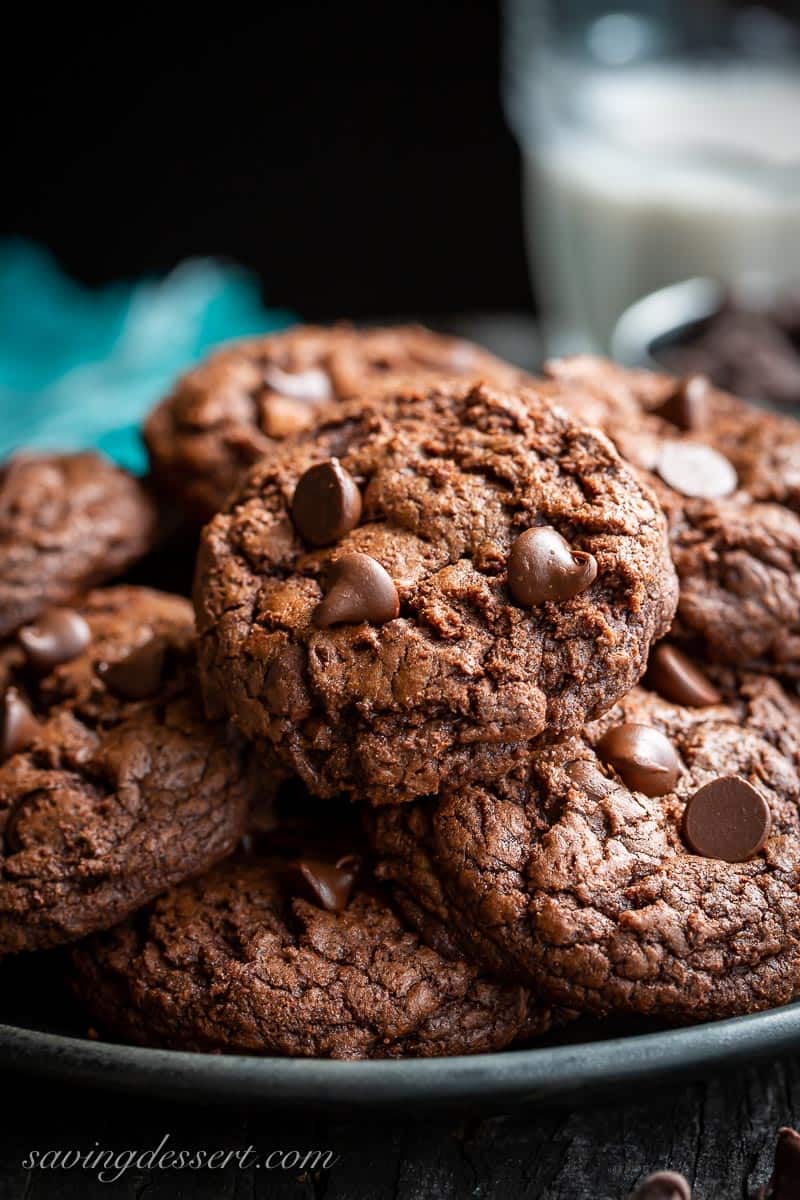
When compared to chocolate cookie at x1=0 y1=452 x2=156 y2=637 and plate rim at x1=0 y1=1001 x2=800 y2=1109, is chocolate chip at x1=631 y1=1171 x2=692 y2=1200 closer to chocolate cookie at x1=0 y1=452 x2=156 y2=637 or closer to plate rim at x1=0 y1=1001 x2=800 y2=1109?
plate rim at x1=0 y1=1001 x2=800 y2=1109

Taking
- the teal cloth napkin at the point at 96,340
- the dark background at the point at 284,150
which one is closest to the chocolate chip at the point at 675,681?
the teal cloth napkin at the point at 96,340

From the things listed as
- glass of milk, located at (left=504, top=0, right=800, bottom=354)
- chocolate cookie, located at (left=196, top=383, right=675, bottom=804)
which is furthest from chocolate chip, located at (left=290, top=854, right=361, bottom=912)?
glass of milk, located at (left=504, top=0, right=800, bottom=354)

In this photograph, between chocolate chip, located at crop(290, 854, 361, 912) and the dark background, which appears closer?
chocolate chip, located at crop(290, 854, 361, 912)

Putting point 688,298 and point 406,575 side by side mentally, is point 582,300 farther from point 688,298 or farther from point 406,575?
point 406,575

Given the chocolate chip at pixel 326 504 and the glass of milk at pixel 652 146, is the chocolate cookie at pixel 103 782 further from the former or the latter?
the glass of milk at pixel 652 146

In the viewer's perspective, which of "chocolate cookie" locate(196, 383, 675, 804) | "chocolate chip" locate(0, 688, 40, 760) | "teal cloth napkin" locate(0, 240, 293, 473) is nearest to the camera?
"chocolate cookie" locate(196, 383, 675, 804)

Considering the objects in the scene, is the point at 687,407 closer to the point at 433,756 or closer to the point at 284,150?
the point at 433,756
